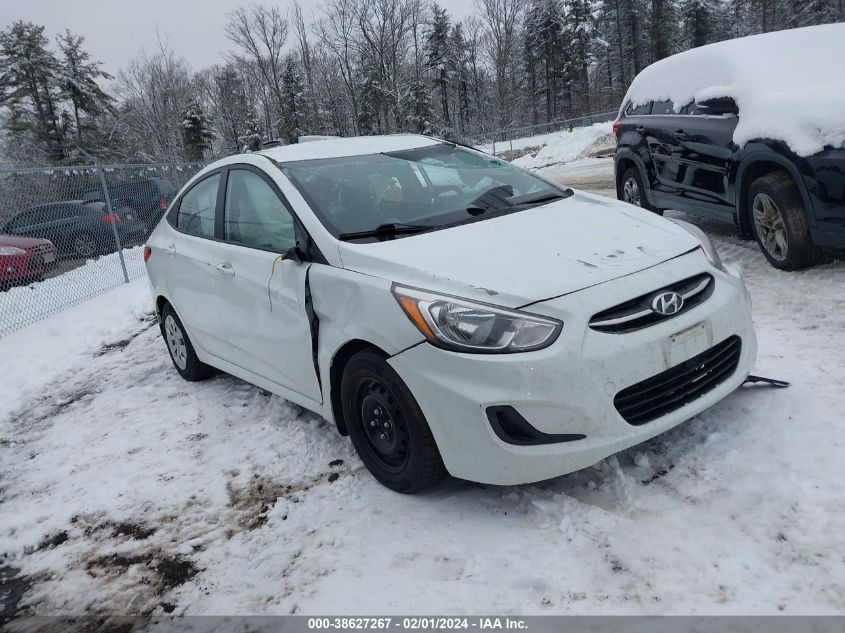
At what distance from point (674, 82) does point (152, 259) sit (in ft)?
18.2

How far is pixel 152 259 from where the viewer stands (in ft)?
17.4

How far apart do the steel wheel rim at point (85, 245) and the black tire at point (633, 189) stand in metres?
8.17

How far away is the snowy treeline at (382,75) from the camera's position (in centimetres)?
4206

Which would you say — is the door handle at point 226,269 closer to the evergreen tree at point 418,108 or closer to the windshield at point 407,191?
the windshield at point 407,191

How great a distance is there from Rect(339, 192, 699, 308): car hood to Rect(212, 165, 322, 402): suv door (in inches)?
19.8

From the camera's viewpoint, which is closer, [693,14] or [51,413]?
[51,413]

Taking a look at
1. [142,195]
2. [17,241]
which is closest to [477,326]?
[17,241]

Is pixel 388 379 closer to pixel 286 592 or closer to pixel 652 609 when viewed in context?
pixel 286 592

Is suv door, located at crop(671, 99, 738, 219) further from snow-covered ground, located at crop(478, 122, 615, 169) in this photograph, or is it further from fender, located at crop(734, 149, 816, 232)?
snow-covered ground, located at crop(478, 122, 615, 169)

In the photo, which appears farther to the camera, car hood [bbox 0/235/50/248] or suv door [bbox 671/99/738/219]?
car hood [bbox 0/235/50/248]

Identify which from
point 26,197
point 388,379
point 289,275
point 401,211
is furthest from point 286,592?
point 26,197

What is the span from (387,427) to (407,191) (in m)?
1.44

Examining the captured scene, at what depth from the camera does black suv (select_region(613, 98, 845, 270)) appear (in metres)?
4.60

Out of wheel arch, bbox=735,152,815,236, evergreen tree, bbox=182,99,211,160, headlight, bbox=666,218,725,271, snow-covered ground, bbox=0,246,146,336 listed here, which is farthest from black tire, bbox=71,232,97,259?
evergreen tree, bbox=182,99,211,160
